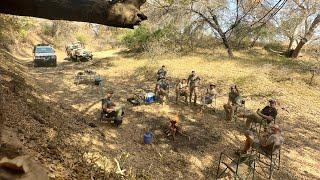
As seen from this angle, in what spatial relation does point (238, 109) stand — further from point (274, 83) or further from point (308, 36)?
point (308, 36)

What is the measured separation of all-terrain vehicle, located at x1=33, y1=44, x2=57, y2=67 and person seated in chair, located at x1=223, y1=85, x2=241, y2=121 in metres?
14.8

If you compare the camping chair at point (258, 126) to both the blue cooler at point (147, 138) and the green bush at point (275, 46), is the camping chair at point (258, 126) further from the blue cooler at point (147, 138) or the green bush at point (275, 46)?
the green bush at point (275, 46)

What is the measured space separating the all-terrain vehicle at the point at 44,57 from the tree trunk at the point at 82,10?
72.0ft

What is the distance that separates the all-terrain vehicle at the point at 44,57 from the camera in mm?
25500

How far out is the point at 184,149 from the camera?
11945 millimetres

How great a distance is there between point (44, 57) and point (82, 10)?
22.4 m

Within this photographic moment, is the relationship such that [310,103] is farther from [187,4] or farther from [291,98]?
[187,4]

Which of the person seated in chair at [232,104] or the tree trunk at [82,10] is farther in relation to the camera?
the person seated in chair at [232,104]

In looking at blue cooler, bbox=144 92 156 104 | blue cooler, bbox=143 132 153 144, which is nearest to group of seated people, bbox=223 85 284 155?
blue cooler, bbox=143 132 153 144

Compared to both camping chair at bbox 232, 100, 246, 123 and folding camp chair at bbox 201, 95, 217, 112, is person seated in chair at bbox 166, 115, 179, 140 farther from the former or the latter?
folding camp chair at bbox 201, 95, 217, 112

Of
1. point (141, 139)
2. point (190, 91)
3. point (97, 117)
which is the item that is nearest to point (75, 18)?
point (141, 139)

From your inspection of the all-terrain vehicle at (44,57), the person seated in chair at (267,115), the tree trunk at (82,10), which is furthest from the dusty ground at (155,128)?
the tree trunk at (82,10)

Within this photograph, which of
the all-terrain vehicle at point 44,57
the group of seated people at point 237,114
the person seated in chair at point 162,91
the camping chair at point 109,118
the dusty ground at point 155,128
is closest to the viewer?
the dusty ground at point 155,128

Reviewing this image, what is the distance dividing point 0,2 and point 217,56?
23.7m
